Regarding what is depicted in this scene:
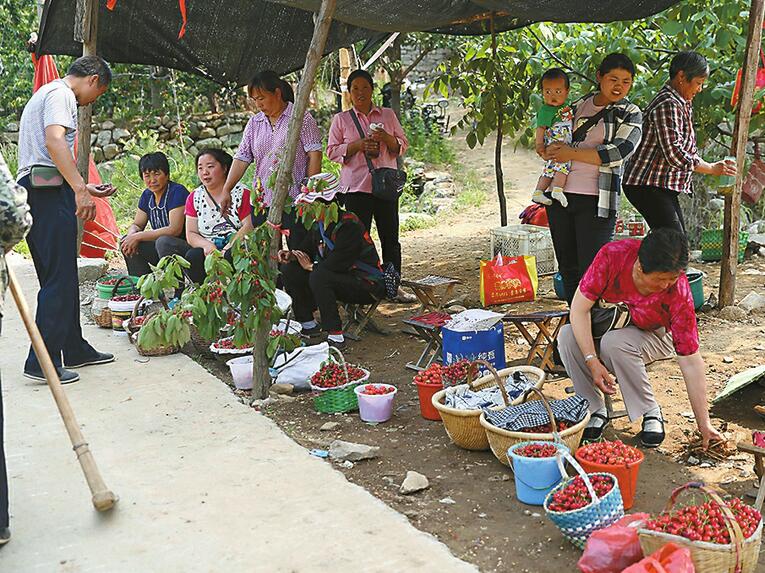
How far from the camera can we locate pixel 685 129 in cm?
507

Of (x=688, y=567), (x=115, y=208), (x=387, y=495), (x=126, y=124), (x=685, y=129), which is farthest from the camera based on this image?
(x=126, y=124)

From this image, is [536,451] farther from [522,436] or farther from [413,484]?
[413,484]

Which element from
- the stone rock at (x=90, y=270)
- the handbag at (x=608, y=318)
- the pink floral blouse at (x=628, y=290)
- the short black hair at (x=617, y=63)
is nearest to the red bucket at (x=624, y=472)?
the pink floral blouse at (x=628, y=290)

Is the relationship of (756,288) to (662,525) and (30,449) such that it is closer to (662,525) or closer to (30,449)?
(662,525)

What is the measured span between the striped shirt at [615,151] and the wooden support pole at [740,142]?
1.23 m

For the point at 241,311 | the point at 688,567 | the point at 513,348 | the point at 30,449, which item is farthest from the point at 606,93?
the point at 30,449

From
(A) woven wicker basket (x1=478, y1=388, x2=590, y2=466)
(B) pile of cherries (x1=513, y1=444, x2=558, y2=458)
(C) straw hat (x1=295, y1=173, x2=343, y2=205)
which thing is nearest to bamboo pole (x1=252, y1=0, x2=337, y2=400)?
(C) straw hat (x1=295, y1=173, x2=343, y2=205)

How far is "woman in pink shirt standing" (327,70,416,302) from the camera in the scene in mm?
6109

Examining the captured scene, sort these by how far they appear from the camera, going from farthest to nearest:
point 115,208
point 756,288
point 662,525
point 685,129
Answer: point 115,208
point 756,288
point 685,129
point 662,525

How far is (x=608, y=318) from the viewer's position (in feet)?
12.6

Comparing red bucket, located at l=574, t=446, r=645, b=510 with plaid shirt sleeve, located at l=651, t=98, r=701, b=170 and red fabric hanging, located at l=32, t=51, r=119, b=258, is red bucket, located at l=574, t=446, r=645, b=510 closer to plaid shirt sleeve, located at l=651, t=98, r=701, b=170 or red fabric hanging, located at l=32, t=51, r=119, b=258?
plaid shirt sleeve, located at l=651, t=98, r=701, b=170

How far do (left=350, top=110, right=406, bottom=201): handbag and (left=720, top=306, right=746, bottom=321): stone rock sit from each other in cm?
243

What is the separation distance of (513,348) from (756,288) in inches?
93.5

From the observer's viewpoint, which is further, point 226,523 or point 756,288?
point 756,288
